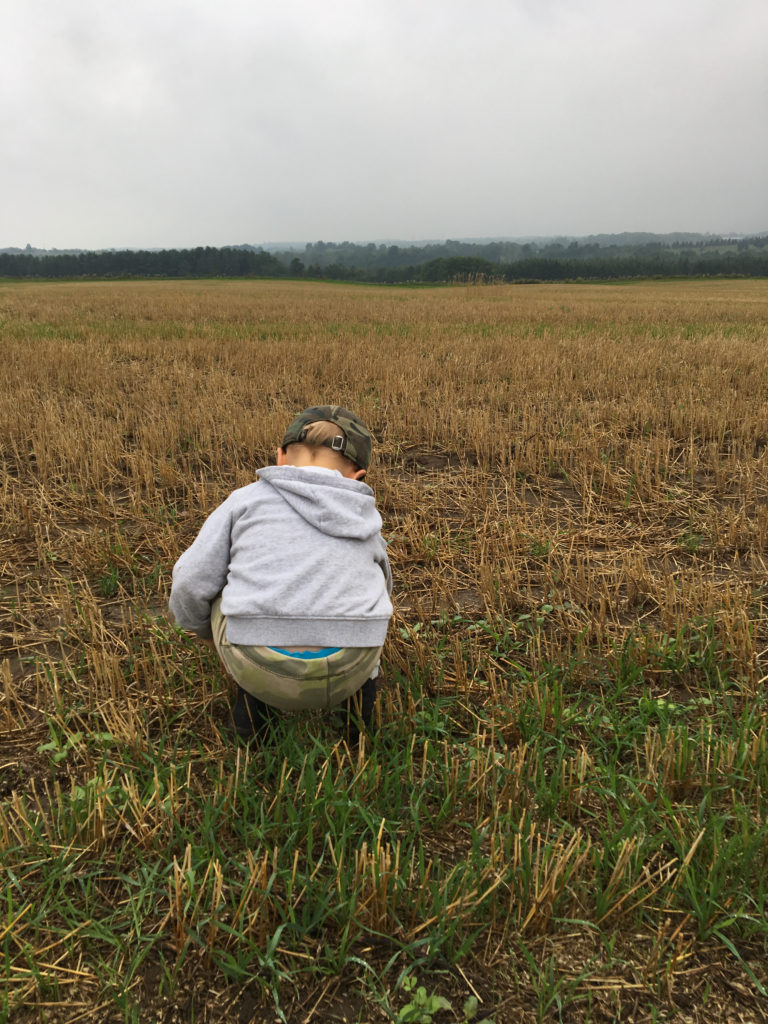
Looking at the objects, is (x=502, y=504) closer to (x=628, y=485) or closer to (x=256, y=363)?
(x=628, y=485)

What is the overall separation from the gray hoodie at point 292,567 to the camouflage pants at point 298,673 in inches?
1.9

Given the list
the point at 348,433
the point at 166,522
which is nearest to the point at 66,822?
the point at 348,433

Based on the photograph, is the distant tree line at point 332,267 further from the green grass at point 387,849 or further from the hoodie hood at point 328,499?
the green grass at point 387,849

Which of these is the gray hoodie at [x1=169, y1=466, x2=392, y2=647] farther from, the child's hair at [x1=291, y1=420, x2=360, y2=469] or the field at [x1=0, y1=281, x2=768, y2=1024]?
the field at [x1=0, y1=281, x2=768, y2=1024]

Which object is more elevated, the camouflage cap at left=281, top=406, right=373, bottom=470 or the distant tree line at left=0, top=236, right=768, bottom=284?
the distant tree line at left=0, top=236, right=768, bottom=284

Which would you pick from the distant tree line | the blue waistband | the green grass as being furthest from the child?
the distant tree line

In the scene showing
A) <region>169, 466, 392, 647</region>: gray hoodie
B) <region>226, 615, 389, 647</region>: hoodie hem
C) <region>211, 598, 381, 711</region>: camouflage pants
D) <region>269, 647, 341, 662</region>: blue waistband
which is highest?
<region>169, 466, 392, 647</region>: gray hoodie

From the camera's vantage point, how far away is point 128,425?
21.1 ft

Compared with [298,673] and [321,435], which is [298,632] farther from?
[321,435]

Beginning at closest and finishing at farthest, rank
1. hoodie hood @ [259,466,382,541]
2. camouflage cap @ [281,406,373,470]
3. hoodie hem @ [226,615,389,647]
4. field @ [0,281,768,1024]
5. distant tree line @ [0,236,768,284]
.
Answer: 1. field @ [0,281,768,1024]
2. hoodie hem @ [226,615,389,647]
3. hoodie hood @ [259,466,382,541]
4. camouflage cap @ [281,406,373,470]
5. distant tree line @ [0,236,768,284]

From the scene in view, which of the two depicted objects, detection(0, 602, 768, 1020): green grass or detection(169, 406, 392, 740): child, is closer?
detection(0, 602, 768, 1020): green grass

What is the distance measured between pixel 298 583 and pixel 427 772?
2.69 feet

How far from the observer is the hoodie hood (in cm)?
208

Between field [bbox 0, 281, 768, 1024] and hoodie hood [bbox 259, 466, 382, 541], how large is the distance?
2.36 feet
